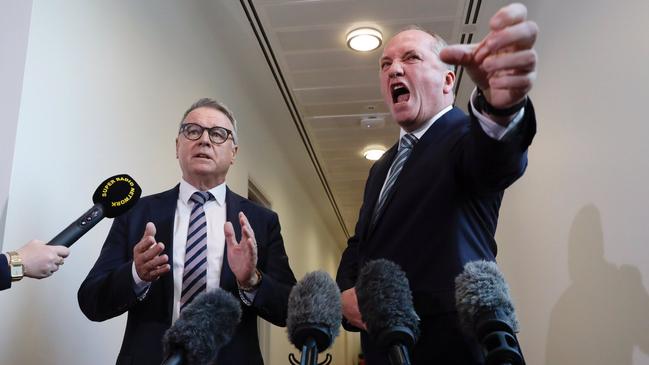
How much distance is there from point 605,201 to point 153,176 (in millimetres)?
1834

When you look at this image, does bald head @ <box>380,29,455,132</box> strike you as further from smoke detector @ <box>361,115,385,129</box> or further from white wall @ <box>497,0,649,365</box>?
smoke detector @ <box>361,115,385,129</box>

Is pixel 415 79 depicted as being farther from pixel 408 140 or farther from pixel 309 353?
pixel 309 353

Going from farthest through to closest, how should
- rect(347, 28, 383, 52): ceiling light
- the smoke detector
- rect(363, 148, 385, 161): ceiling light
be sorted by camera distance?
1. rect(363, 148, 385, 161): ceiling light
2. the smoke detector
3. rect(347, 28, 383, 52): ceiling light

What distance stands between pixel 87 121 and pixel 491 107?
63.7 inches

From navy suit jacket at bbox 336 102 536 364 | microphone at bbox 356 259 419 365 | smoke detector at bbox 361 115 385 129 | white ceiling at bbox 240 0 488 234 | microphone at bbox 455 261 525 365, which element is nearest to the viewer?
microphone at bbox 455 261 525 365

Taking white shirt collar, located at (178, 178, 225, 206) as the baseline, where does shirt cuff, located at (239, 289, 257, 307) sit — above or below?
below

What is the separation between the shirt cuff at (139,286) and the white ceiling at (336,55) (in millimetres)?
2265

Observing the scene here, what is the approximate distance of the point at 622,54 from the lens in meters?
2.10

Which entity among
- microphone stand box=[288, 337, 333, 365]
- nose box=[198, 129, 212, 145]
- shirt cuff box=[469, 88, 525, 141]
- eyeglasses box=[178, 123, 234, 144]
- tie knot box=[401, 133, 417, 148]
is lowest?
microphone stand box=[288, 337, 333, 365]

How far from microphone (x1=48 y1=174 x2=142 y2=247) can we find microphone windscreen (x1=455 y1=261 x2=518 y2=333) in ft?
3.10

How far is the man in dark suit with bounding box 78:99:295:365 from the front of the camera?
158 cm

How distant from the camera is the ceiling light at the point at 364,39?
12.4 ft

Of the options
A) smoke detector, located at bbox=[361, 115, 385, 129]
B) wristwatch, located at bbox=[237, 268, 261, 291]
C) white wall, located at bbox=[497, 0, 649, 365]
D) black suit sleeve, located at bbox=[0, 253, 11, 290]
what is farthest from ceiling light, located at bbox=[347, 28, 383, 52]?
black suit sleeve, located at bbox=[0, 253, 11, 290]

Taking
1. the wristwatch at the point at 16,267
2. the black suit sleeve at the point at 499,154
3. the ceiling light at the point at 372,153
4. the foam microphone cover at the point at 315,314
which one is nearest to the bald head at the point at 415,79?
the black suit sleeve at the point at 499,154
